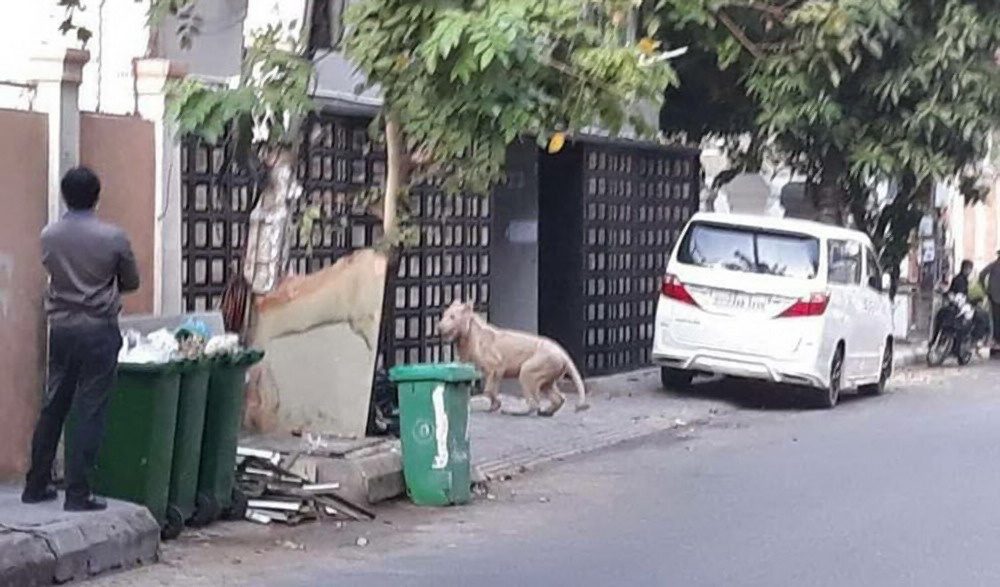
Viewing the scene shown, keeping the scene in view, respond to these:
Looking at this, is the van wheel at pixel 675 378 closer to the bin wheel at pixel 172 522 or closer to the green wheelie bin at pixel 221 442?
the green wheelie bin at pixel 221 442

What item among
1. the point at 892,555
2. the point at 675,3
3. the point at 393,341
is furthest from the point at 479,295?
the point at 892,555

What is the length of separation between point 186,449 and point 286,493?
1132mm

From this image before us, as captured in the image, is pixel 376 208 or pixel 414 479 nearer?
pixel 414 479

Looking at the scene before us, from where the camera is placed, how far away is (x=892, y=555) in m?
10.5

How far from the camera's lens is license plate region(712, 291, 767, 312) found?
63.2 ft

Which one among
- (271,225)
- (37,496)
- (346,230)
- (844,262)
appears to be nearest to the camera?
(37,496)

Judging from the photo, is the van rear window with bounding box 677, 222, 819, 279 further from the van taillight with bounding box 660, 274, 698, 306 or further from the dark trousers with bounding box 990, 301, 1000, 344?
the dark trousers with bounding box 990, 301, 1000, 344

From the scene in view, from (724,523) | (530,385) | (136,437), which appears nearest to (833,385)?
(530,385)

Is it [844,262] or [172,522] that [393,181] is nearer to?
[172,522]

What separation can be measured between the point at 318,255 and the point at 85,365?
6.60 metres

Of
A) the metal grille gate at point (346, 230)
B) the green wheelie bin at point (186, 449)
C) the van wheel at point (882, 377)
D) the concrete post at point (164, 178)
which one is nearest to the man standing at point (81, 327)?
the green wheelie bin at point (186, 449)

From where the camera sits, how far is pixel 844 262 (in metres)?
20.3

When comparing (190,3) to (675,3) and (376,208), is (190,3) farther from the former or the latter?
(675,3)

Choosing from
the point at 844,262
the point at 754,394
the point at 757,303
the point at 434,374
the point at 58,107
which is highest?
the point at 58,107
